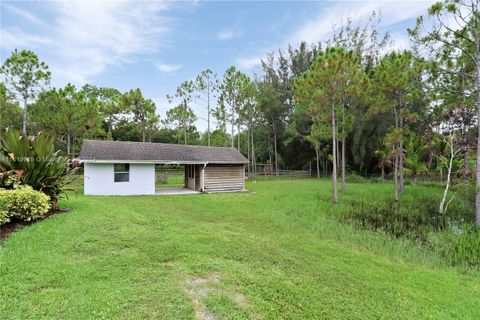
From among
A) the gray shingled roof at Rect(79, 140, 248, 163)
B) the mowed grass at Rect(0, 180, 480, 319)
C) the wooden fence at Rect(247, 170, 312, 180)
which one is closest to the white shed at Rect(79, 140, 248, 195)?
the gray shingled roof at Rect(79, 140, 248, 163)

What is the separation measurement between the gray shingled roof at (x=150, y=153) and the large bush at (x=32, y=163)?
607 centimetres

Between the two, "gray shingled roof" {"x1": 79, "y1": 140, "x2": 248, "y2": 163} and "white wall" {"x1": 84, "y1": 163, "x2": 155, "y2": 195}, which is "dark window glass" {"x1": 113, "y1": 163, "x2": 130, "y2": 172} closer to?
"white wall" {"x1": 84, "y1": 163, "x2": 155, "y2": 195}

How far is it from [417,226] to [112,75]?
19958 mm

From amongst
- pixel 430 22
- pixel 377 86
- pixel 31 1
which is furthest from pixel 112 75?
pixel 430 22

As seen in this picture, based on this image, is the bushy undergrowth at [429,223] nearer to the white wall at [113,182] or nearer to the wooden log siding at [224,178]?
the wooden log siding at [224,178]

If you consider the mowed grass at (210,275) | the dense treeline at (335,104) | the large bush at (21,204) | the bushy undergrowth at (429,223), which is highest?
the dense treeline at (335,104)

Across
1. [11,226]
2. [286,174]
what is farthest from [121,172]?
[286,174]

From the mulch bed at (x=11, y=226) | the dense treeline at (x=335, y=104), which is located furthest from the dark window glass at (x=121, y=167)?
the mulch bed at (x=11, y=226)

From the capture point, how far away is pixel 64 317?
7.77 ft

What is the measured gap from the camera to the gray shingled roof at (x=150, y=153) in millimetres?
12102

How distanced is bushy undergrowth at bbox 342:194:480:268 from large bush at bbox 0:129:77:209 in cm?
852

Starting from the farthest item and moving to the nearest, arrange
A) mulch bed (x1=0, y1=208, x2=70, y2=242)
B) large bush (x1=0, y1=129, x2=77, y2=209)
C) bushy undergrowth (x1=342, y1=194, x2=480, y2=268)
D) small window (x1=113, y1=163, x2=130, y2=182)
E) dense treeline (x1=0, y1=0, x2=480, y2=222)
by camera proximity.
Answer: small window (x1=113, y1=163, x2=130, y2=182) → dense treeline (x1=0, y1=0, x2=480, y2=222) → bushy undergrowth (x1=342, y1=194, x2=480, y2=268) → large bush (x1=0, y1=129, x2=77, y2=209) → mulch bed (x1=0, y1=208, x2=70, y2=242)

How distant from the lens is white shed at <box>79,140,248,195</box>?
11.8 meters

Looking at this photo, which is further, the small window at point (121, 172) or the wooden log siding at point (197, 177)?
the wooden log siding at point (197, 177)
